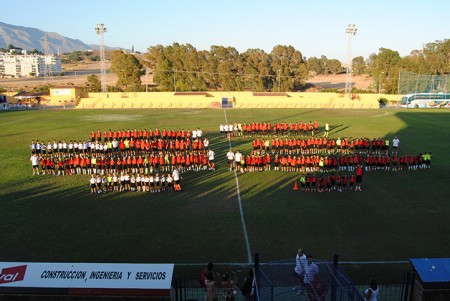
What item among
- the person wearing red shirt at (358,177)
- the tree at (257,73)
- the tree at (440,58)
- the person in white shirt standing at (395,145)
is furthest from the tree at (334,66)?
the person wearing red shirt at (358,177)

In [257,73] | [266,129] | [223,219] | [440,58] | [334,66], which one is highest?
[334,66]

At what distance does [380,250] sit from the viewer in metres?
10.3

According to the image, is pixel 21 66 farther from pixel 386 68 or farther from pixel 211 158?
pixel 211 158

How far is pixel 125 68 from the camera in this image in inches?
2621

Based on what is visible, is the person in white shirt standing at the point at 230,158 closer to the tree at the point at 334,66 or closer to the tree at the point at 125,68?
the tree at the point at 125,68

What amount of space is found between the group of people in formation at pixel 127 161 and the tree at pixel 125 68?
154ft

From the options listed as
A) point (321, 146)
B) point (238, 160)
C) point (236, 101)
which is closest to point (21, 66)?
point (236, 101)

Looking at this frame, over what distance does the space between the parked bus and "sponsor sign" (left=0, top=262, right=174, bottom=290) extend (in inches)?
2141

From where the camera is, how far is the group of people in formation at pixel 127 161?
15758 millimetres

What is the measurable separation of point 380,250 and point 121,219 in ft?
27.7

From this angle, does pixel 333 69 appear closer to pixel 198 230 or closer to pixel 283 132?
pixel 283 132

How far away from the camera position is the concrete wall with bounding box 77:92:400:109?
179ft

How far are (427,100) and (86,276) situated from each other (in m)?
56.2

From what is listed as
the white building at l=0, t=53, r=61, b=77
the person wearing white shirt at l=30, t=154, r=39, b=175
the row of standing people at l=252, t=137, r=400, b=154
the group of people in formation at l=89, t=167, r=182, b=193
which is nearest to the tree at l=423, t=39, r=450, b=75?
the row of standing people at l=252, t=137, r=400, b=154
